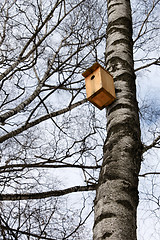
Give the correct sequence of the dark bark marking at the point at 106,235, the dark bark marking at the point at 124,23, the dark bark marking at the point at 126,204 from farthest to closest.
→ the dark bark marking at the point at 124,23 < the dark bark marking at the point at 126,204 < the dark bark marking at the point at 106,235

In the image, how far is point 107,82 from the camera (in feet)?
6.18

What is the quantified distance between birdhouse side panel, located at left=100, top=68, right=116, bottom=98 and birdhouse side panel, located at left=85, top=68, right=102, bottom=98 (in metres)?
0.03

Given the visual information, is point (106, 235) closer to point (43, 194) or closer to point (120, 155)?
point (120, 155)

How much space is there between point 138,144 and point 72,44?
3944 mm

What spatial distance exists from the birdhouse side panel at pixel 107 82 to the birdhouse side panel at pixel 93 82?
0.03m

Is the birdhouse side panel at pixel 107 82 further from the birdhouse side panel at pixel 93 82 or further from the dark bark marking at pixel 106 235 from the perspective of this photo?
the dark bark marking at pixel 106 235

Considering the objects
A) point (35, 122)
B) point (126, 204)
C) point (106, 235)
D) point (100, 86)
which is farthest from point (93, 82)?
point (35, 122)

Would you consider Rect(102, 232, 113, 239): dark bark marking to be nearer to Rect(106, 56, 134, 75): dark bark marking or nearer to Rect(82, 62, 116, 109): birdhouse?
Rect(82, 62, 116, 109): birdhouse

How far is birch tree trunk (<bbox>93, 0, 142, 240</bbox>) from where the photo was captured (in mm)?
1076

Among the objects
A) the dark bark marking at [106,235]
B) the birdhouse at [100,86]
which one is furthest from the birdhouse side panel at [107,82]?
the dark bark marking at [106,235]

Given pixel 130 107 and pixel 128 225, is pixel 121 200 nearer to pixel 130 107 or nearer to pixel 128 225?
pixel 128 225

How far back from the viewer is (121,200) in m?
1.15

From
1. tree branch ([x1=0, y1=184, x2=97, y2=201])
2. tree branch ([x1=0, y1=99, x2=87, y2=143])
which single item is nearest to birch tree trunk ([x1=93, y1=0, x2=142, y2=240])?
tree branch ([x1=0, y1=184, x2=97, y2=201])

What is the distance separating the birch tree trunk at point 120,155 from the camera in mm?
1076
